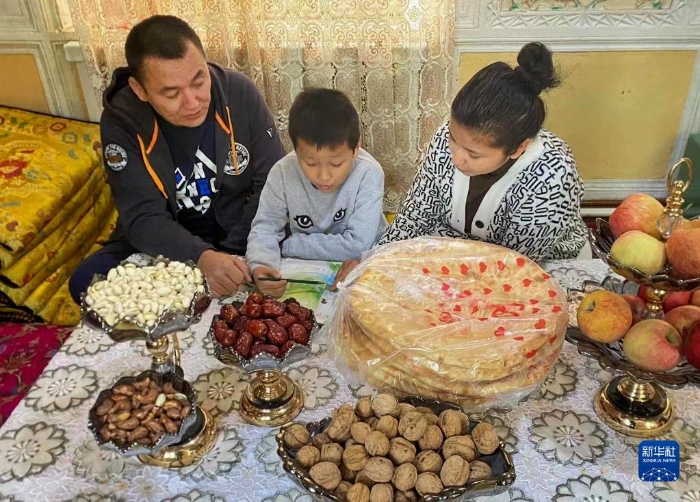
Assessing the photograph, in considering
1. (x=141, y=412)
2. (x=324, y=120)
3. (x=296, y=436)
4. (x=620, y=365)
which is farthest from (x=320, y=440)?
(x=324, y=120)

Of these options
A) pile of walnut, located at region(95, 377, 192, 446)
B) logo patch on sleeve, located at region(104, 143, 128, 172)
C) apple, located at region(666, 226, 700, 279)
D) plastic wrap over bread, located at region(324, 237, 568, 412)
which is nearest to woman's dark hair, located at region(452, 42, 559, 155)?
plastic wrap over bread, located at region(324, 237, 568, 412)

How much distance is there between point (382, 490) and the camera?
2.41ft

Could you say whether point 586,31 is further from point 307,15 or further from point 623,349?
point 623,349

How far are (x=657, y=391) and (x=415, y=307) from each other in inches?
16.6

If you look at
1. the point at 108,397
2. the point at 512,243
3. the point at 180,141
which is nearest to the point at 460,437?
the point at 108,397

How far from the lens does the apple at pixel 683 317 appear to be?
86 centimetres

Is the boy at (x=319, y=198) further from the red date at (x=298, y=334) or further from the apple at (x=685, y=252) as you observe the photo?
the apple at (x=685, y=252)

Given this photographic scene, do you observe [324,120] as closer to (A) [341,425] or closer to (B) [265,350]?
(B) [265,350]

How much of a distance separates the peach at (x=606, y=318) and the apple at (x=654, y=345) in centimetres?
2

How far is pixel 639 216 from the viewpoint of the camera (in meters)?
0.89

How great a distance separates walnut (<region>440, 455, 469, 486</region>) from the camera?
2.46 ft

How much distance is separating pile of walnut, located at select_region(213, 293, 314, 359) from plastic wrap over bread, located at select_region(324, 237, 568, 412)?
12cm

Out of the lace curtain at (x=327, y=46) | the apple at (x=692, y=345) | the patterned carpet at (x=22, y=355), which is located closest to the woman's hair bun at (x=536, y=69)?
the apple at (x=692, y=345)

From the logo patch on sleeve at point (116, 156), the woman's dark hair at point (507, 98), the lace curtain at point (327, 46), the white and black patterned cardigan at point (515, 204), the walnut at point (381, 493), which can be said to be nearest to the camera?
the walnut at point (381, 493)
